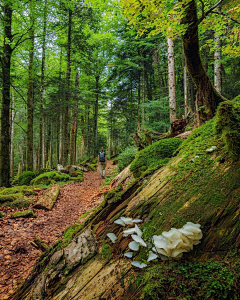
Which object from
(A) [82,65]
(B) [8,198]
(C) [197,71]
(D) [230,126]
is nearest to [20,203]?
(B) [8,198]

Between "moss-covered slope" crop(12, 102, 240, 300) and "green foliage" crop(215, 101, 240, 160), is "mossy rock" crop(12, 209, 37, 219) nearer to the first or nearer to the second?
"moss-covered slope" crop(12, 102, 240, 300)

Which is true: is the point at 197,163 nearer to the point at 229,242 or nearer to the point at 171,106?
the point at 229,242

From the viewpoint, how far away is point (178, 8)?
2.62m

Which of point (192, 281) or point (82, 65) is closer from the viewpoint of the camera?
point (192, 281)

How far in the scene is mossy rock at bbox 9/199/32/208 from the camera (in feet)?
17.2

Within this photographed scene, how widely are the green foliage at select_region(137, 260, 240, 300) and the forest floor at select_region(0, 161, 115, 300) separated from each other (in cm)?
260

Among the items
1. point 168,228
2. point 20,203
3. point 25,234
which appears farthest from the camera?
point 20,203

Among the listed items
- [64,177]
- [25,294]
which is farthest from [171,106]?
[25,294]

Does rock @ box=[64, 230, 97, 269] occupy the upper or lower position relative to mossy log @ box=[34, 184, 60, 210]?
upper

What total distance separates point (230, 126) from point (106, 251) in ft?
6.40

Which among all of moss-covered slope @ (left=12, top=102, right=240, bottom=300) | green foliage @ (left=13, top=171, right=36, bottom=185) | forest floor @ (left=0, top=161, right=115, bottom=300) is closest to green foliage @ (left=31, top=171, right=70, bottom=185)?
green foliage @ (left=13, top=171, right=36, bottom=185)

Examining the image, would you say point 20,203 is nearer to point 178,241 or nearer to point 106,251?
point 106,251

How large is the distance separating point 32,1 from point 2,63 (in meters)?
3.29

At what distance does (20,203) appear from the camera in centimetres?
540
